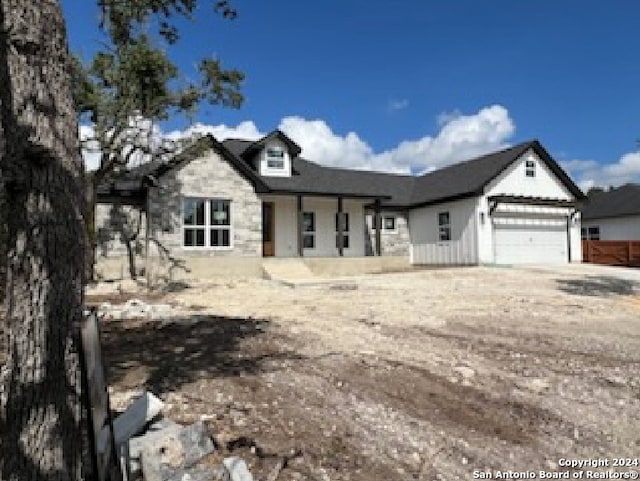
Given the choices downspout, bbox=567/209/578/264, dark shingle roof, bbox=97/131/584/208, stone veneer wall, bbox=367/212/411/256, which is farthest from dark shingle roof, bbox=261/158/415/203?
downspout, bbox=567/209/578/264

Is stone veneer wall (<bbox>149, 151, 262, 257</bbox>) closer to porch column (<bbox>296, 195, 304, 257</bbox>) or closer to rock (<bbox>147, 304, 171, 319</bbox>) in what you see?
Result: porch column (<bbox>296, 195, 304, 257</bbox>)

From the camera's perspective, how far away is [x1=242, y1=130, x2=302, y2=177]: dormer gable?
20.9 meters

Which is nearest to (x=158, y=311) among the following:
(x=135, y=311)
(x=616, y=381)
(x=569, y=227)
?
(x=135, y=311)

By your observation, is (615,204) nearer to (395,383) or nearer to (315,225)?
(315,225)

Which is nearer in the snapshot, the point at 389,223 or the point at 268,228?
the point at 268,228

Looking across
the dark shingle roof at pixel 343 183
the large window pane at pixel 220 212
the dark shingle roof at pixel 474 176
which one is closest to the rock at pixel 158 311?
the large window pane at pixel 220 212

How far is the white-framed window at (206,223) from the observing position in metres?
17.0

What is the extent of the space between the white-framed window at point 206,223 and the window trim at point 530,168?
47.0ft

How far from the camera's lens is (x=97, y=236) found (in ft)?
52.0

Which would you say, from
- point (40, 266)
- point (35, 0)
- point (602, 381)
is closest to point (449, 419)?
point (602, 381)

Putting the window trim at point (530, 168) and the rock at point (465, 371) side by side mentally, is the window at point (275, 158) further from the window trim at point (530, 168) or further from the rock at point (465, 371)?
the rock at point (465, 371)

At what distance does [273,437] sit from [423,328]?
4915 millimetres

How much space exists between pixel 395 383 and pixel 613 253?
84.8 feet

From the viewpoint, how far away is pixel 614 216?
30188 mm
